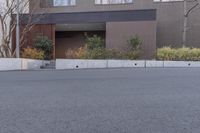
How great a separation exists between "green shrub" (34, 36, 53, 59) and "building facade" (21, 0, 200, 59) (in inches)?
53.5

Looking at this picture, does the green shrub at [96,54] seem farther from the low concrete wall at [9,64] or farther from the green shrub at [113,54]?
the low concrete wall at [9,64]

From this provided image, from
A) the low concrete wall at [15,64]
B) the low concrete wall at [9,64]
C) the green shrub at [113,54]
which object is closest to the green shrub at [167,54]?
the green shrub at [113,54]

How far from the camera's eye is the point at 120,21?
97.1 feet

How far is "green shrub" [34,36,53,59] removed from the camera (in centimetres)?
3003

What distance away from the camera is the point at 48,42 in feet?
99.2

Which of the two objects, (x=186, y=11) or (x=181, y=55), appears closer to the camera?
(x=181, y=55)

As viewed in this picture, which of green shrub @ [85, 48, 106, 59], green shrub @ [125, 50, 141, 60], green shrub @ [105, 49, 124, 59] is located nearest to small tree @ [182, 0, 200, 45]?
green shrub @ [125, 50, 141, 60]

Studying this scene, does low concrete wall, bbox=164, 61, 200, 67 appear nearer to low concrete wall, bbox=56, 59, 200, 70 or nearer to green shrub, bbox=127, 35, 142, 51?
Result: low concrete wall, bbox=56, 59, 200, 70

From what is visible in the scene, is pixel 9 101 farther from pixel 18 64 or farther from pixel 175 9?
pixel 175 9

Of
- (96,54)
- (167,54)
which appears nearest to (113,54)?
(96,54)

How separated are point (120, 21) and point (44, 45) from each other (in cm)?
607

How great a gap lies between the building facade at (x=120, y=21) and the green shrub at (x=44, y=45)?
1358 mm

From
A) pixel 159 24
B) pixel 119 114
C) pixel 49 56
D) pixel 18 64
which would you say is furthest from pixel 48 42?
pixel 119 114

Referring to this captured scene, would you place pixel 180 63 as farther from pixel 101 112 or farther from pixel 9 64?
pixel 101 112
